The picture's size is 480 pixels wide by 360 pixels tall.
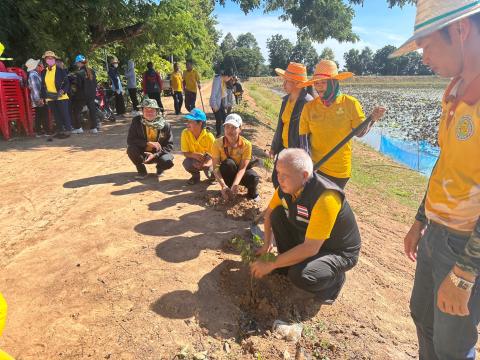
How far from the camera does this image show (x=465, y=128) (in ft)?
5.00

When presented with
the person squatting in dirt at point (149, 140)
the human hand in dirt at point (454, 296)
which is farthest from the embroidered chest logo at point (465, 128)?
the person squatting in dirt at point (149, 140)

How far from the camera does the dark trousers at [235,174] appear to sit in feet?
15.4

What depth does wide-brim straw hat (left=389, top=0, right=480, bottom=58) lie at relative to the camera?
144 centimetres

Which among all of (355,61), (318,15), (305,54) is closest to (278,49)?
(305,54)

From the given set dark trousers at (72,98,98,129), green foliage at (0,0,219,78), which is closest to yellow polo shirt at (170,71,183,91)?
green foliage at (0,0,219,78)

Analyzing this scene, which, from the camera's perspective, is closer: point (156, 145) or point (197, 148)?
point (197, 148)

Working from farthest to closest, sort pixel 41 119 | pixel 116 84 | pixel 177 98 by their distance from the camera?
Result: pixel 177 98
pixel 116 84
pixel 41 119

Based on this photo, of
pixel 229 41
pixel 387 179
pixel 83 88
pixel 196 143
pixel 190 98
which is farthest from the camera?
pixel 229 41

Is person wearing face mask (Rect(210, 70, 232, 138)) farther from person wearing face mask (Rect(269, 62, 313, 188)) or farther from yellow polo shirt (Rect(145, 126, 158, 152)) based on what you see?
person wearing face mask (Rect(269, 62, 313, 188))

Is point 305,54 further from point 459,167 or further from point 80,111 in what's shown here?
point 459,167

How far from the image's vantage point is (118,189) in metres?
5.26

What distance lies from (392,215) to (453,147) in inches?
210

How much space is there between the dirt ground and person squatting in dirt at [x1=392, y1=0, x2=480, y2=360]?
3.95 feet

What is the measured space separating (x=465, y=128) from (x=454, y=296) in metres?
0.70
